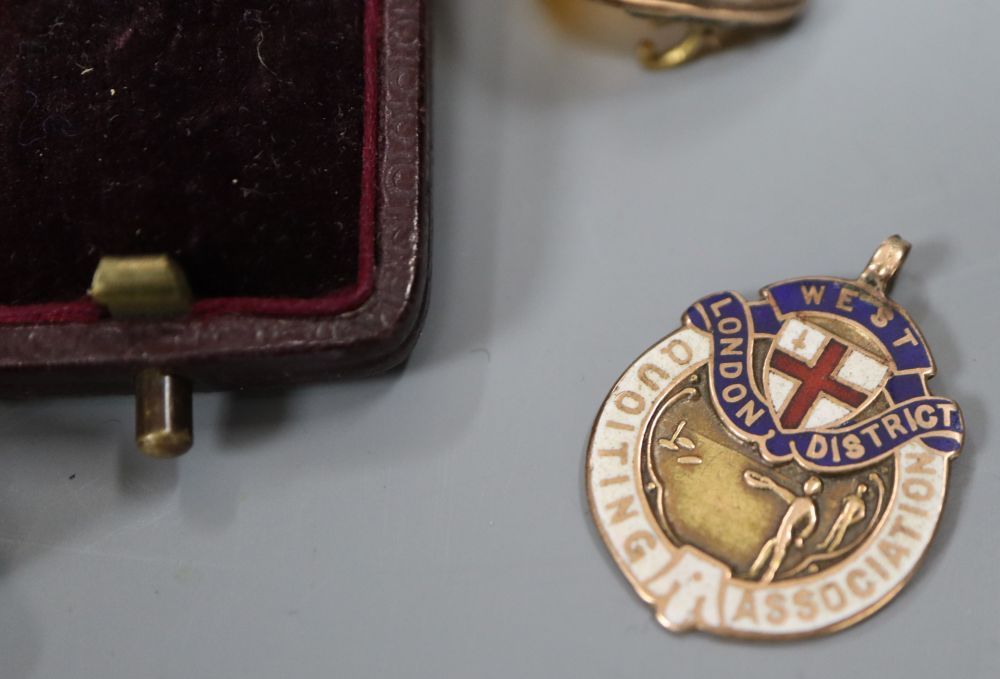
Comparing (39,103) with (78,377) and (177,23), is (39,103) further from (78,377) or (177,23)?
(78,377)

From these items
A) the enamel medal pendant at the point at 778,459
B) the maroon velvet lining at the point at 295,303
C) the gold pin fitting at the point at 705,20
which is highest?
the gold pin fitting at the point at 705,20

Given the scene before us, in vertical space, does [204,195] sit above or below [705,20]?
below

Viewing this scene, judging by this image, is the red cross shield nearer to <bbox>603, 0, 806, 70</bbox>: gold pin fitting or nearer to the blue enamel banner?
the blue enamel banner

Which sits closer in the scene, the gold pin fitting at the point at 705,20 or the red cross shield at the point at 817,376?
the red cross shield at the point at 817,376

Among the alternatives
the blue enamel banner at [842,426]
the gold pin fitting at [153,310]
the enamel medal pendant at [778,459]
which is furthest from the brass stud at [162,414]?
the blue enamel banner at [842,426]

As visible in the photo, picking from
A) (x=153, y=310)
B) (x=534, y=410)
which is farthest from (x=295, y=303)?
(x=534, y=410)

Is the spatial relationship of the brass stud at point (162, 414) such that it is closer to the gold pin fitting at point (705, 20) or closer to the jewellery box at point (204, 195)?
the jewellery box at point (204, 195)

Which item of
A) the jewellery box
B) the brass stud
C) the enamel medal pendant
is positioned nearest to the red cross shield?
the enamel medal pendant

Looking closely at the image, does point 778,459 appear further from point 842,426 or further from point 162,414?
point 162,414
